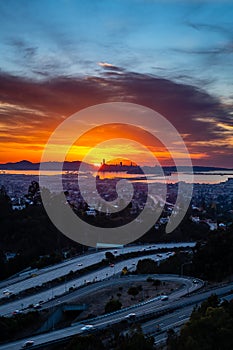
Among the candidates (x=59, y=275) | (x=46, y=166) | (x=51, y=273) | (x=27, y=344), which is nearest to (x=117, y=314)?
(x=27, y=344)

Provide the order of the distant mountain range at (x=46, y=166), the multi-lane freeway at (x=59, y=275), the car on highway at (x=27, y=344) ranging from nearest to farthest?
the car on highway at (x=27, y=344)
the multi-lane freeway at (x=59, y=275)
the distant mountain range at (x=46, y=166)

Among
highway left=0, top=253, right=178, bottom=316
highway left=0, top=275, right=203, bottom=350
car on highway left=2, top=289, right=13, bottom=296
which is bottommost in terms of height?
car on highway left=2, top=289, right=13, bottom=296

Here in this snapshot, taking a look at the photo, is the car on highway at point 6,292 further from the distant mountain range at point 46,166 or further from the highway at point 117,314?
the distant mountain range at point 46,166

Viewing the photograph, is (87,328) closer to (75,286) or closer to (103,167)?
(75,286)

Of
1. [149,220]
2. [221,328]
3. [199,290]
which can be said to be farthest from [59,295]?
[149,220]

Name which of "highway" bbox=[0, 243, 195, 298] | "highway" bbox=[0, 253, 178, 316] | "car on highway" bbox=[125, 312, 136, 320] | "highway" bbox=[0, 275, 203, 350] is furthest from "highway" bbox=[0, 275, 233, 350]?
"highway" bbox=[0, 243, 195, 298]

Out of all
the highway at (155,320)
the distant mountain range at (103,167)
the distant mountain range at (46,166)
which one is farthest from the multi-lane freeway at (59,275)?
the distant mountain range at (46,166)

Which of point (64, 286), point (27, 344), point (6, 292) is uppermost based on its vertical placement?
point (27, 344)

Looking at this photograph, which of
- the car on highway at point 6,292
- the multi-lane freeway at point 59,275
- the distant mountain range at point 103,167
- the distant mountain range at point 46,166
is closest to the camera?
the multi-lane freeway at point 59,275

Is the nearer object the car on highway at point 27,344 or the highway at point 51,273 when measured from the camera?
the car on highway at point 27,344

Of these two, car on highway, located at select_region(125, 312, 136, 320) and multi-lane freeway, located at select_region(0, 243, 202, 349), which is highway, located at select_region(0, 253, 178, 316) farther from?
car on highway, located at select_region(125, 312, 136, 320)

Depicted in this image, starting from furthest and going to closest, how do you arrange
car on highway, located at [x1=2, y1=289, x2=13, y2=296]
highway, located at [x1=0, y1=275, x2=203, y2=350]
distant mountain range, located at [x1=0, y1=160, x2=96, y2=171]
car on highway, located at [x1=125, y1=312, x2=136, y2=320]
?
distant mountain range, located at [x1=0, y1=160, x2=96, y2=171]
car on highway, located at [x1=2, y1=289, x2=13, y2=296]
car on highway, located at [x1=125, y1=312, x2=136, y2=320]
highway, located at [x1=0, y1=275, x2=203, y2=350]

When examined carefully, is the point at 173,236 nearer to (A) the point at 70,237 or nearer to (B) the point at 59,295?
(A) the point at 70,237

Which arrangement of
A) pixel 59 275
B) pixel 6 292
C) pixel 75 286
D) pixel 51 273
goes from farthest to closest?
pixel 51 273 < pixel 59 275 < pixel 75 286 < pixel 6 292
